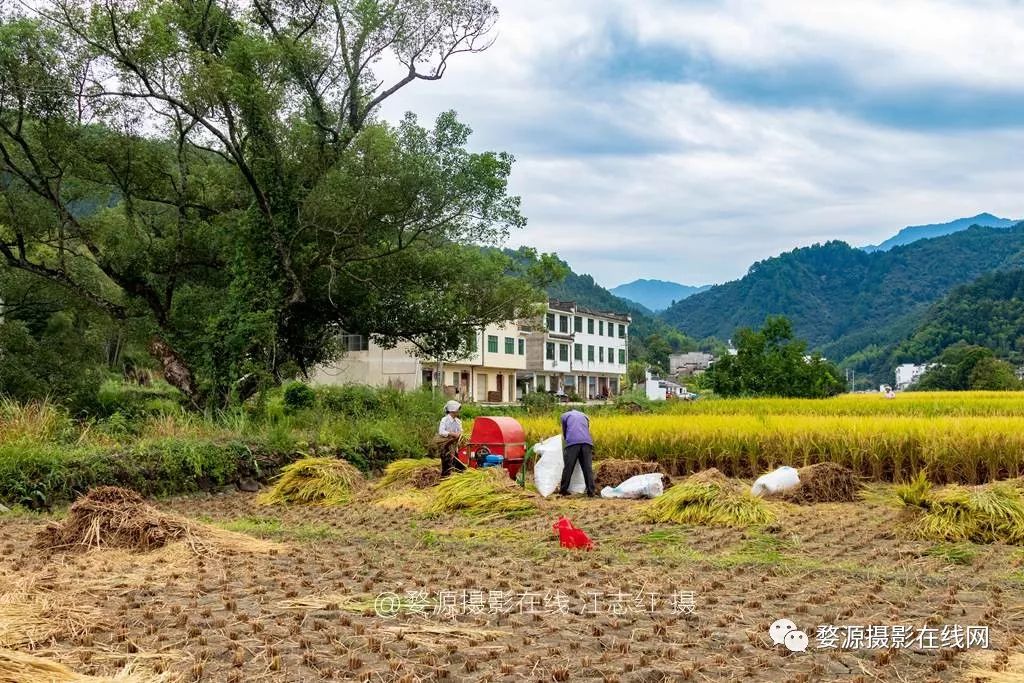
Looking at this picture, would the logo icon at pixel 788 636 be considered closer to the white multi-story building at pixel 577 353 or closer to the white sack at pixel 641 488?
the white sack at pixel 641 488

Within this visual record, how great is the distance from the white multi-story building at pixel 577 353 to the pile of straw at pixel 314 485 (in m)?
42.7

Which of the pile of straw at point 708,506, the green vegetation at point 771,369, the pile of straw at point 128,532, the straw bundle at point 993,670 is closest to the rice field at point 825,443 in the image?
the pile of straw at point 708,506

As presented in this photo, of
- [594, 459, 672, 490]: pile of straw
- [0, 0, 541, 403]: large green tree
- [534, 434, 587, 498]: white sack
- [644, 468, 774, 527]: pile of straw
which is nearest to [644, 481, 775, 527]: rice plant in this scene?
[644, 468, 774, 527]: pile of straw

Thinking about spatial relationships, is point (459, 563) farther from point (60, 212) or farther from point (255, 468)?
point (60, 212)

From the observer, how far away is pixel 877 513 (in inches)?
392

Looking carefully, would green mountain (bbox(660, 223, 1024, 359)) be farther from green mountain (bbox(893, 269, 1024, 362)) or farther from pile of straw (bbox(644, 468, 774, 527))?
pile of straw (bbox(644, 468, 774, 527))

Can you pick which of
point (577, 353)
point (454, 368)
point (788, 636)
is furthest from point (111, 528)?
point (577, 353)

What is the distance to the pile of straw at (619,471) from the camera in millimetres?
12473

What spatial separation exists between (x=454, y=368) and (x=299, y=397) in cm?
2904

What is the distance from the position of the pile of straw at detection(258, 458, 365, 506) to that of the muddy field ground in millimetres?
2461

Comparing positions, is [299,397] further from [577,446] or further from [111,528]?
[111,528]

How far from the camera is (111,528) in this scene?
765 cm

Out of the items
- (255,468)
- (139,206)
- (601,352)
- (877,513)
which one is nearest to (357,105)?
(139,206)

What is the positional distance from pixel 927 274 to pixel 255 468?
154828 millimetres
